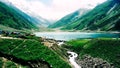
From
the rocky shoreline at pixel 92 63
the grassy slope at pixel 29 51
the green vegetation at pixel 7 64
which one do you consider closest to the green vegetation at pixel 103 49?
the rocky shoreline at pixel 92 63

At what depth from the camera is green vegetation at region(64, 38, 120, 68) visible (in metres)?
135

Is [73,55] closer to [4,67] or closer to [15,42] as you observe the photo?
[15,42]

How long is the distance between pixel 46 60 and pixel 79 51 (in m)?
51.8

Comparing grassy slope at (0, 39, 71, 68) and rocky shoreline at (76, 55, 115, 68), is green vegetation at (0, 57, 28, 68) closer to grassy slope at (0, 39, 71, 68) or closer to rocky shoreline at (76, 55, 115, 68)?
Result: grassy slope at (0, 39, 71, 68)

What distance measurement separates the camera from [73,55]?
529ft

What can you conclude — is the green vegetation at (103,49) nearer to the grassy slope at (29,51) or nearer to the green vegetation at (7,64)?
the grassy slope at (29,51)

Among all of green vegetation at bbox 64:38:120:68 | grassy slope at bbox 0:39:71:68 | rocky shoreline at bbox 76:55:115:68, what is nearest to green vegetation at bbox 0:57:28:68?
grassy slope at bbox 0:39:71:68

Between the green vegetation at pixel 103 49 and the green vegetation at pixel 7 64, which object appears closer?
the green vegetation at pixel 7 64

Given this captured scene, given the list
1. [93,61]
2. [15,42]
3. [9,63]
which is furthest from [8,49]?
[93,61]

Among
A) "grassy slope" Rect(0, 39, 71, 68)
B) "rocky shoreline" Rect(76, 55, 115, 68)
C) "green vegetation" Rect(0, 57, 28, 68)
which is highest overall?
"grassy slope" Rect(0, 39, 71, 68)

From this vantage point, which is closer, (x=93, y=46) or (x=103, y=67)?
(x=103, y=67)

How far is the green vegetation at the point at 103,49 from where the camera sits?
135 m

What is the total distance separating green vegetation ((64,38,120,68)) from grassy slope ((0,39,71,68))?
2715cm

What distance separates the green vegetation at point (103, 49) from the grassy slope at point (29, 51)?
2715 cm
